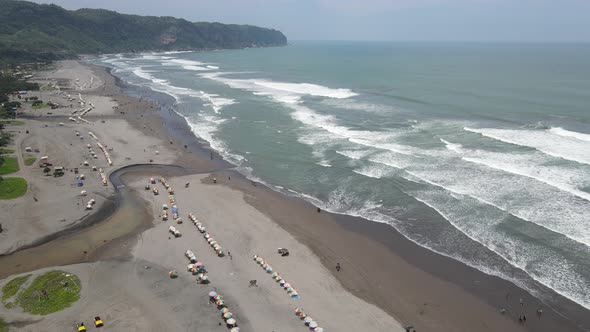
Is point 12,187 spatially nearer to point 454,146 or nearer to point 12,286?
point 12,286

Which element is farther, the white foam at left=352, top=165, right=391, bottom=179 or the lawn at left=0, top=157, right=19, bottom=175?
the lawn at left=0, top=157, right=19, bottom=175

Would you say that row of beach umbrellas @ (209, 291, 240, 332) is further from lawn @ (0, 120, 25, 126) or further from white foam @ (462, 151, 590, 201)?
lawn @ (0, 120, 25, 126)

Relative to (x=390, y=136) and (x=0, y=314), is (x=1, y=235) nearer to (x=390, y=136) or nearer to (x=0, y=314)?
(x=0, y=314)

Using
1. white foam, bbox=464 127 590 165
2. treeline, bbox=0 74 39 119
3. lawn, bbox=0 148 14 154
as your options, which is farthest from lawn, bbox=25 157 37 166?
white foam, bbox=464 127 590 165

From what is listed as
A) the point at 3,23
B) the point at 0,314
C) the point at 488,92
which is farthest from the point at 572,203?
the point at 3,23

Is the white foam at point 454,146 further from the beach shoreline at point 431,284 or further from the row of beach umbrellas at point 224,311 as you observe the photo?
the row of beach umbrellas at point 224,311
